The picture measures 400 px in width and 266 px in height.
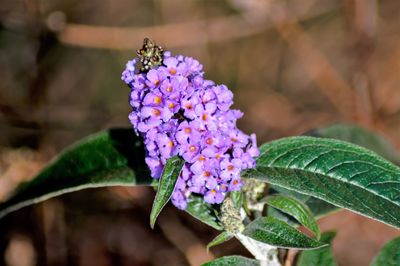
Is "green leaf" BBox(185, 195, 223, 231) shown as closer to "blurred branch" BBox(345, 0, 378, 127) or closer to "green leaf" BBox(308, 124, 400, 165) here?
"green leaf" BBox(308, 124, 400, 165)

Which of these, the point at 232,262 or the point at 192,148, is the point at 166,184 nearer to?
the point at 192,148

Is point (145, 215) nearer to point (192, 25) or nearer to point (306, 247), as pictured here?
point (192, 25)

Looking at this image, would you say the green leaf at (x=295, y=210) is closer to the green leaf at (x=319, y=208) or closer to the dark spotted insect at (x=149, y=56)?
the green leaf at (x=319, y=208)

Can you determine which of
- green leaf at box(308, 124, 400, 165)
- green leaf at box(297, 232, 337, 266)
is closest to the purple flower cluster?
green leaf at box(297, 232, 337, 266)

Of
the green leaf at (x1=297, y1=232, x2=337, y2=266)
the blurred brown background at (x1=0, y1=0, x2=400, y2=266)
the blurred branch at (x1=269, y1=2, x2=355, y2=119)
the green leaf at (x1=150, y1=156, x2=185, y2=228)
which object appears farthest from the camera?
the blurred branch at (x1=269, y1=2, x2=355, y2=119)

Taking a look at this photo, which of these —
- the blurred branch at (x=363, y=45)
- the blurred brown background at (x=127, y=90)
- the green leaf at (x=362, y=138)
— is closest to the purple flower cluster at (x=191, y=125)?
the green leaf at (x=362, y=138)

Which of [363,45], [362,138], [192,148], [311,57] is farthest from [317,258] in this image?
[311,57]
